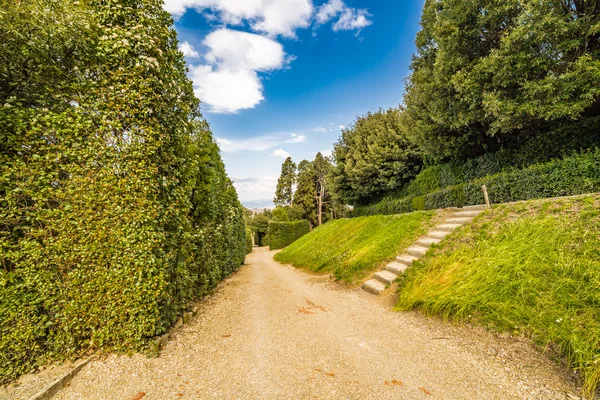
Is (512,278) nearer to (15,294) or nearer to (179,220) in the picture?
(179,220)

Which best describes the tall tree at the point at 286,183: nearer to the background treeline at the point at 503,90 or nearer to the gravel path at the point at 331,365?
the background treeline at the point at 503,90

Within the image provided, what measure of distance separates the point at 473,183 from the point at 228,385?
1085cm

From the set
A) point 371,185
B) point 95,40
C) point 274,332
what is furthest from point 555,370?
point 371,185

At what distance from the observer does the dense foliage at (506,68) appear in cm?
644

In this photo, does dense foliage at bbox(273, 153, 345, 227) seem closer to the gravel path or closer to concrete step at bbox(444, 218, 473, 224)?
concrete step at bbox(444, 218, 473, 224)

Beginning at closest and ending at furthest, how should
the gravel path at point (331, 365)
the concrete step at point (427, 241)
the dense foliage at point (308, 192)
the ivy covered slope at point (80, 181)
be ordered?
the gravel path at point (331, 365) → the ivy covered slope at point (80, 181) → the concrete step at point (427, 241) → the dense foliage at point (308, 192)

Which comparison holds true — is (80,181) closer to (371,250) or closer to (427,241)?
(371,250)

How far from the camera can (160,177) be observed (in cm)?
314

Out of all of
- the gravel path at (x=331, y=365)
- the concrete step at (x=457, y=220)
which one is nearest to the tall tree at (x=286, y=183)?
the concrete step at (x=457, y=220)

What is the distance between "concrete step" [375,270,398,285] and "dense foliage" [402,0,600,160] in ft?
20.9

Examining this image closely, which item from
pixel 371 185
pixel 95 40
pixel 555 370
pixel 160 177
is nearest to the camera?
pixel 555 370

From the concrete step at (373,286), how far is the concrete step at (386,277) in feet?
0.28

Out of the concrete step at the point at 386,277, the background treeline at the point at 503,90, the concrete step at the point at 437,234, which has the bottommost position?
the concrete step at the point at 386,277

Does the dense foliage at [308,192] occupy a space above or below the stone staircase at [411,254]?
above
